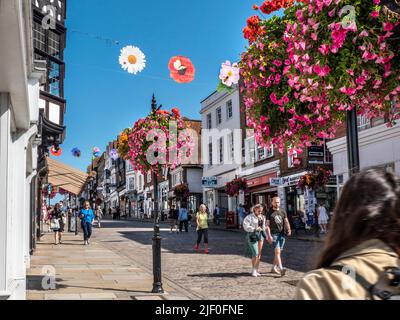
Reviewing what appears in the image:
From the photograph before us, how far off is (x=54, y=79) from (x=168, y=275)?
41.3 feet

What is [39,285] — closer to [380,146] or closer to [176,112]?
[176,112]

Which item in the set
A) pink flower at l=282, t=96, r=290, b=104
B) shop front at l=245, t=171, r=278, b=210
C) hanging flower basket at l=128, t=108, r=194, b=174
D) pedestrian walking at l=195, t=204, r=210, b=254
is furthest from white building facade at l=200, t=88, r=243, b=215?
pink flower at l=282, t=96, r=290, b=104

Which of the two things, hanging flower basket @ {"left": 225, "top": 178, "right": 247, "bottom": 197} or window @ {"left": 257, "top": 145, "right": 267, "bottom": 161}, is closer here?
hanging flower basket @ {"left": 225, "top": 178, "right": 247, "bottom": 197}

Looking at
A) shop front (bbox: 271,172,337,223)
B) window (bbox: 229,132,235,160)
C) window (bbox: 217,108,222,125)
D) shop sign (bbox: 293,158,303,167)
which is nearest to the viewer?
shop front (bbox: 271,172,337,223)

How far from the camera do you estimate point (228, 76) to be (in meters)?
6.43

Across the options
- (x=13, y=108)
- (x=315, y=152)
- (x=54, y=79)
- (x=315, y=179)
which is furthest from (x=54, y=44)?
(x=13, y=108)

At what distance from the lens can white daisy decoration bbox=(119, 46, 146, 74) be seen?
6.63 meters

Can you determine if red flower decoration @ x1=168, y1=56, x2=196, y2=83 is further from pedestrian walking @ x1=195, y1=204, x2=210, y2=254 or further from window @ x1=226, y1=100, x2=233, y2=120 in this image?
window @ x1=226, y1=100, x2=233, y2=120

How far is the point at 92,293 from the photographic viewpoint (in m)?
8.88

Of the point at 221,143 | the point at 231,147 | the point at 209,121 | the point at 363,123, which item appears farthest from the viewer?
the point at 209,121

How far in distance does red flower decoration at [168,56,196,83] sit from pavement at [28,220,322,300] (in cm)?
382

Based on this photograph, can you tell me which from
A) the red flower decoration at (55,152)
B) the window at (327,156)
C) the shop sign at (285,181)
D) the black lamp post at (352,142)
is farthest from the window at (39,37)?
the black lamp post at (352,142)

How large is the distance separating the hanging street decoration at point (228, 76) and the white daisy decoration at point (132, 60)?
1.06m

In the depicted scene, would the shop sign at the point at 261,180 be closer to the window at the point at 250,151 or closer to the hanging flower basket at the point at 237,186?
the window at the point at 250,151
